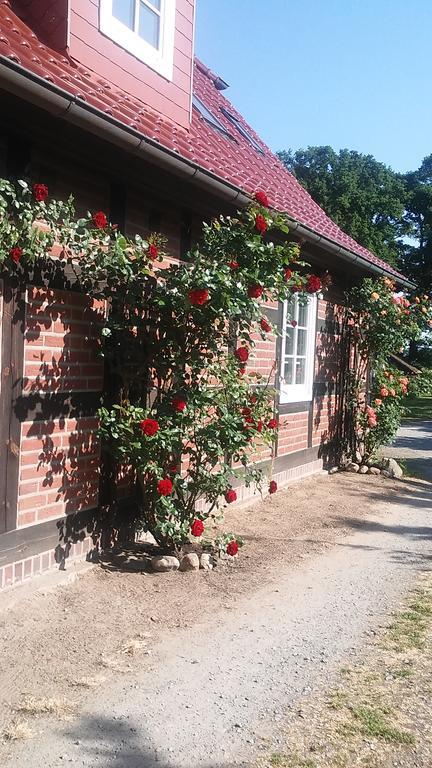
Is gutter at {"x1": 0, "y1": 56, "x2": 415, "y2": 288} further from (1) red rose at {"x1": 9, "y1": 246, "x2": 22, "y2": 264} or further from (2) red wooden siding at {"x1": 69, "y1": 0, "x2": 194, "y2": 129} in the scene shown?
(1) red rose at {"x1": 9, "y1": 246, "x2": 22, "y2": 264}

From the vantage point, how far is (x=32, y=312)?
4121 millimetres

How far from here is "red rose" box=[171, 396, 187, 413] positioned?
454cm

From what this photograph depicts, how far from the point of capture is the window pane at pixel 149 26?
589cm

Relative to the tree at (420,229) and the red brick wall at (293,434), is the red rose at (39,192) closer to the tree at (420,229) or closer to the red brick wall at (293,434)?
the red brick wall at (293,434)

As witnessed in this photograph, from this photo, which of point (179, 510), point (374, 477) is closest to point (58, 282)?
point (179, 510)

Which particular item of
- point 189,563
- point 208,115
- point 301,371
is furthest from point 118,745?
point 208,115

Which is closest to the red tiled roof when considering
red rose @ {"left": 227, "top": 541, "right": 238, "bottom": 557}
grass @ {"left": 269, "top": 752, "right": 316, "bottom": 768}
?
red rose @ {"left": 227, "top": 541, "right": 238, "bottom": 557}

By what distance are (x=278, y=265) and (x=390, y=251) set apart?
37424mm

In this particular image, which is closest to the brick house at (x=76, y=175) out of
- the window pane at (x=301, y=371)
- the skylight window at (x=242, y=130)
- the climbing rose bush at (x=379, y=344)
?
the window pane at (x=301, y=371)

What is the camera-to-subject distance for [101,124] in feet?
12.8

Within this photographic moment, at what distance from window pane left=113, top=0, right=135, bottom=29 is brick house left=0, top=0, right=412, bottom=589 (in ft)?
0.06

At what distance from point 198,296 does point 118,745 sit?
2.53 meters

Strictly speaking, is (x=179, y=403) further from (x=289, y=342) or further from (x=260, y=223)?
(x=289, y=342)

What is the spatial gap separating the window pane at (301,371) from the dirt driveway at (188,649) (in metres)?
3.15
